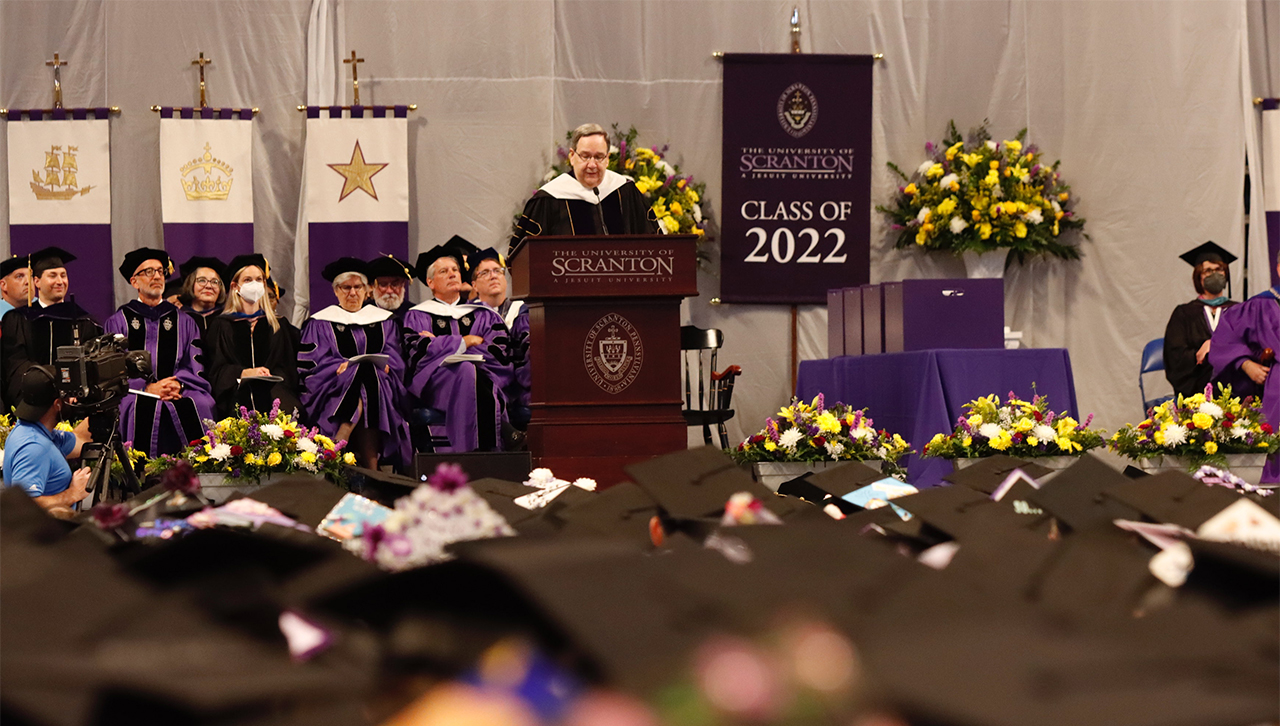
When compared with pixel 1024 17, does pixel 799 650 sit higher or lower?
lower

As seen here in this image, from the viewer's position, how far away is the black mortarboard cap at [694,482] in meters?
0.96

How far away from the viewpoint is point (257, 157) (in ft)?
27.8

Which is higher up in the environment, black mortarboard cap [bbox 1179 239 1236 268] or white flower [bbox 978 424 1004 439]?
black mortarboard cap [bbox 1179 239 1236 268]

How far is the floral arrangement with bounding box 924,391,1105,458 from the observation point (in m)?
4.96

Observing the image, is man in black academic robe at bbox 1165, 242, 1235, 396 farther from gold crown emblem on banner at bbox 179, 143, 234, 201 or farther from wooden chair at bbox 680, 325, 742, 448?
gold crown emblem on banner at bbox 179, 143, 234, 201

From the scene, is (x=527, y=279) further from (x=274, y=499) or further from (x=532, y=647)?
(x=532, y=647)

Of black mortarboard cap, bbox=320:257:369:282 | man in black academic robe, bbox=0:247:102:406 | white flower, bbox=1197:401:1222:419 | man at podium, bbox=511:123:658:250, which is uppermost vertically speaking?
man at podium, bbox=511:123:658:250

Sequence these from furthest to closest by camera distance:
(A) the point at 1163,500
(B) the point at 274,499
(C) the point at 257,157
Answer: (C) the point at 257,157 → (B) the point at 274,499 → (A) the point at 1163,500

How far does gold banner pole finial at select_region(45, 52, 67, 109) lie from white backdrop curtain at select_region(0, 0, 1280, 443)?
0.06 meters

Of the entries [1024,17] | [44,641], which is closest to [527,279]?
[44,641]

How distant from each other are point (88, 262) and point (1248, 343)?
7.40m

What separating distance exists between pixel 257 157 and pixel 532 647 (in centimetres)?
856

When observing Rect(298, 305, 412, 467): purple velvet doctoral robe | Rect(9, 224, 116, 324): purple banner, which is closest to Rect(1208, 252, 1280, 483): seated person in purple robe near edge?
Rect(298, 305, 412, 467): purple velvet doctoral robe

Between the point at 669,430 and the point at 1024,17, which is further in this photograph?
the point at 1024,17
